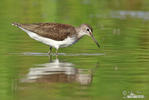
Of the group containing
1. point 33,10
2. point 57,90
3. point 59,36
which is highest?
point 33,10

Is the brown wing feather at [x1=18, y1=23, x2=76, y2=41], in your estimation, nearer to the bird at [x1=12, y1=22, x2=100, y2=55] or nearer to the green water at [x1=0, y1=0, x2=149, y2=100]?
the bird at [x1=12, y1=22, x2=100, y2=55]

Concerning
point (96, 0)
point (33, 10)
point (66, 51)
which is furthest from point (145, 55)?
point (96, 0)

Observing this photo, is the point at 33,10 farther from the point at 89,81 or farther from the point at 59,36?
the point at 89,81

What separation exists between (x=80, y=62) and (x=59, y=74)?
2043 millimetres

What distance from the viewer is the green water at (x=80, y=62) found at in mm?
11398

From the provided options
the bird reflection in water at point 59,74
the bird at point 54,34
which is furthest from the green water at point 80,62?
the bird at point 54,34

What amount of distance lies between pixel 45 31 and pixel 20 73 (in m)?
3.63

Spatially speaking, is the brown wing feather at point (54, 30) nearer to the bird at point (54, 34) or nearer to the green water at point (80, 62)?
the bird at point (54, 34)

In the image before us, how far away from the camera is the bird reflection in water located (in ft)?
41.0

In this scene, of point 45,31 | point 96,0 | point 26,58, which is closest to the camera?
point 26,58

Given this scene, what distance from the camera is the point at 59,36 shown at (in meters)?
16.7

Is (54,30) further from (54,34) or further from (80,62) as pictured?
(80,62)

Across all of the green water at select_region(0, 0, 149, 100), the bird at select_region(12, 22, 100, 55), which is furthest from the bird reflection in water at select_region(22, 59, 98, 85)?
the bird at select_region(12, 22, 100, 55)

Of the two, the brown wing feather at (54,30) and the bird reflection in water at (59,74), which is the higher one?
the brown wing feather at (54,30)
